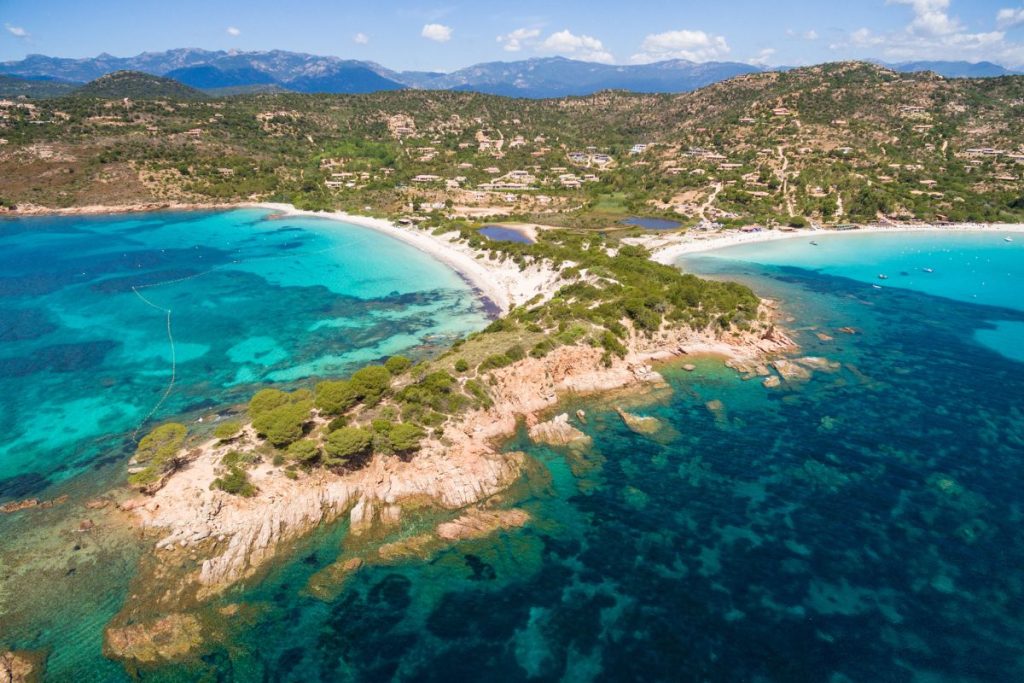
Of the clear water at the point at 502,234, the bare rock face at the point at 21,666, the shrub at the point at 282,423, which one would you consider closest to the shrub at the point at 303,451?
the shrub at the point at 282,423

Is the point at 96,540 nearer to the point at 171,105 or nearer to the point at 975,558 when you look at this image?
the point at 975,558

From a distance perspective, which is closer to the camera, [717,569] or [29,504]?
[717,569]

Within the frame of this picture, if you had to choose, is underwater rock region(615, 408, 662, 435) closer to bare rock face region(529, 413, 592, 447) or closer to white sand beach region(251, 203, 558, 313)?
bare rock face region(529, 413, 592, 447)

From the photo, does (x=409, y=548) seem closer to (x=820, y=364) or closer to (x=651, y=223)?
(x=820, y=364)

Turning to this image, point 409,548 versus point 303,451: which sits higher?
point 303,451

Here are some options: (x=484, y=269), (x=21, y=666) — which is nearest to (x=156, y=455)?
(x=21, y=666)
